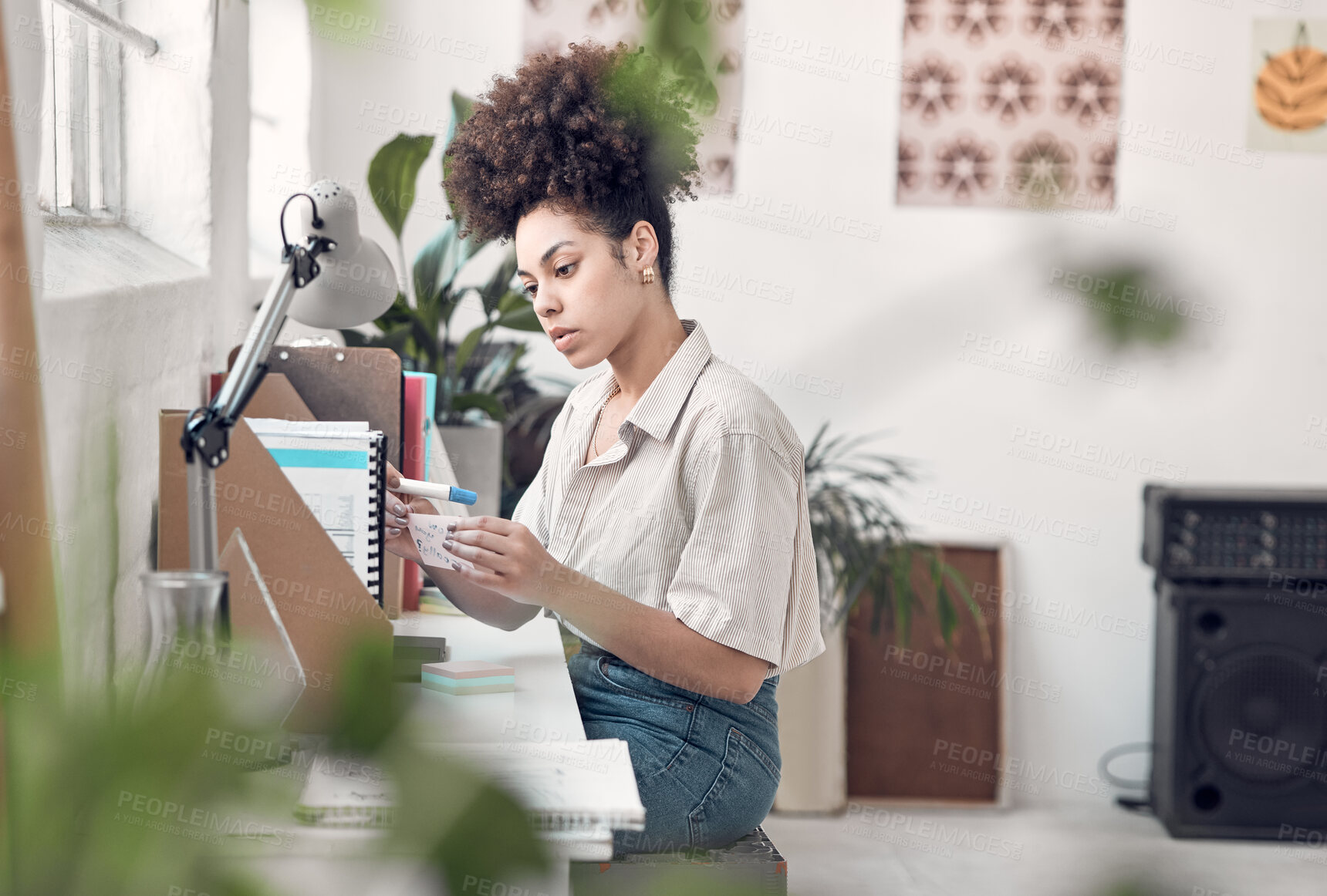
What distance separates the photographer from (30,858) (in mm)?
167

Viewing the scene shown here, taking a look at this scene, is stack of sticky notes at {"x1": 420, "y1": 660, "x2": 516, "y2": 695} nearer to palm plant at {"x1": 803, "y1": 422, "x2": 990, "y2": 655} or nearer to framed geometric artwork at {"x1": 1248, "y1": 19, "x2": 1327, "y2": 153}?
framed geometric artwork at {"x1": 1248, "y1": 19, "x2": 1327, "y2": 153}

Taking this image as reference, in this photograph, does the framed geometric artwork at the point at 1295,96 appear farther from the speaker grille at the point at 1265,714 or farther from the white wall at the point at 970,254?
the speaker grille at the point at 1265,714

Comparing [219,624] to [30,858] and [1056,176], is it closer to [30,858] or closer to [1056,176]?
[30,858]

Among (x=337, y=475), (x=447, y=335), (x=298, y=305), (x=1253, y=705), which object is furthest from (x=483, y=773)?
(x=1253, y=705)

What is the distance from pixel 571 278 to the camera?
1.31 meters

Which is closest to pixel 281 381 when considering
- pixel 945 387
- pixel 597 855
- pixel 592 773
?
pixel 592 773

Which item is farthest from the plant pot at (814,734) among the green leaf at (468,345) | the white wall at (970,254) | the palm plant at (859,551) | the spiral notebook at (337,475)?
the spiral notebook at (337,475)

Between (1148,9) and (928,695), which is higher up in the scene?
(1148,9)

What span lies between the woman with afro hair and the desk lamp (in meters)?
0.23

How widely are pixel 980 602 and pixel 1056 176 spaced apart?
295 cm

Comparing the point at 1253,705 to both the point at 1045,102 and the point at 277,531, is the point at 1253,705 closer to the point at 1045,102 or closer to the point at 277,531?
the point at 277,531

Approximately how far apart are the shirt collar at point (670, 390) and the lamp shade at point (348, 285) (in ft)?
0.97

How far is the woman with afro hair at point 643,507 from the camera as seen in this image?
1170mm

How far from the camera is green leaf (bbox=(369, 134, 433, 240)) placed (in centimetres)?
184
